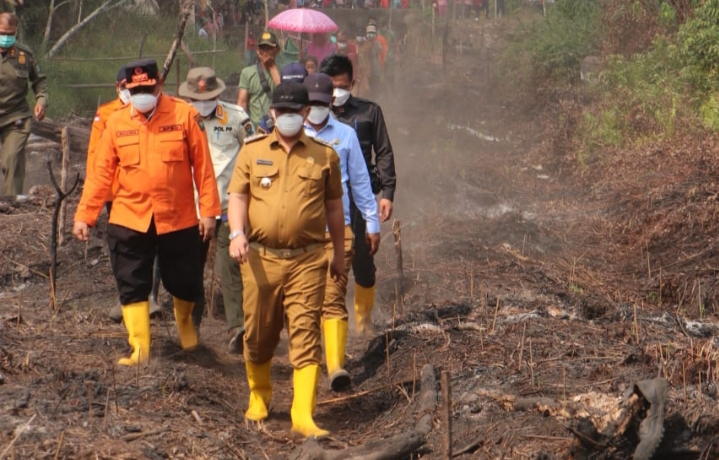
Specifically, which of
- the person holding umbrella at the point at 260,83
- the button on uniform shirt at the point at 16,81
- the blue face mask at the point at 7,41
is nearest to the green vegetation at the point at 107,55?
the button on uniform shirt at the point at 16,81

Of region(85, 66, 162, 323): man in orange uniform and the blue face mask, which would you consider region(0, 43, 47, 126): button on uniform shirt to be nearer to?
the blue face mask

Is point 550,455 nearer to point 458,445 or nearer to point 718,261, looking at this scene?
point 458,445

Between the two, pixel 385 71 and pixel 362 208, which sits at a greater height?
pixel 362 208

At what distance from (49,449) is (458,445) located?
2.01 metres

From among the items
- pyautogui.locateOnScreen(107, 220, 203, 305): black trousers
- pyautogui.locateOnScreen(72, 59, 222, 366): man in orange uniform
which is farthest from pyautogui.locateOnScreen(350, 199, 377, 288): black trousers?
pyautogui.locateOnScreen(72, 59, 222, 366): man in orange uniform

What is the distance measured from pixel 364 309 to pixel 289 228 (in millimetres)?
2905

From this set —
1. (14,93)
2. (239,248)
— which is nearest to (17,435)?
(239,248)

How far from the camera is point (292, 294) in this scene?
6.83 metres

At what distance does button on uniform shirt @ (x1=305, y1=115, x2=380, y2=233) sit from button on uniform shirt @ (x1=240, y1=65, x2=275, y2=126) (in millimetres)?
2504

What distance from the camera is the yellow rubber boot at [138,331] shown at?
7660 mm

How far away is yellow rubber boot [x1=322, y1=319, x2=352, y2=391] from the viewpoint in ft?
25.0

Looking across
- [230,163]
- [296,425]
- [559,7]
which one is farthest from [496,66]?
[296,425]

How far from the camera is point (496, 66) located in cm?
2614

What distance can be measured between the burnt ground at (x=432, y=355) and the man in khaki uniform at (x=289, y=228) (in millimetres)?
523
